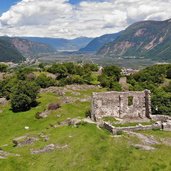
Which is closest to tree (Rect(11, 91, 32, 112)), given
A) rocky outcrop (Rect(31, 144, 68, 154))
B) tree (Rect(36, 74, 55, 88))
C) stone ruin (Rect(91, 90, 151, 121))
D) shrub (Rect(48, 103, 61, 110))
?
shrub (Rect(48, 103, 61, 110))

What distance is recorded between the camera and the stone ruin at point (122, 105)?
6366 centimetres

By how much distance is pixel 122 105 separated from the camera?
212 feet

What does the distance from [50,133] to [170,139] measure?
19.1 m

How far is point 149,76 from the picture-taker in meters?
138

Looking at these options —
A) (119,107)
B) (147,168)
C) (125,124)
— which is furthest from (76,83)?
(147,168)

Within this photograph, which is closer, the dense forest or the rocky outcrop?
the rocky outcrop

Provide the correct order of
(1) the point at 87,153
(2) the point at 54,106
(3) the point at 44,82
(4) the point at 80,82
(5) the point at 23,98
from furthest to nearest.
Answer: (4) the point at 80,82, (3) the point at 44,82, (5) the point at 23,98, (2) the point at 54,106, (1) the point at 87,153

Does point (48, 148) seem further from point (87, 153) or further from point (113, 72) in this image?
point (113, 72)

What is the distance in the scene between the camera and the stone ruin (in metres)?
63.7

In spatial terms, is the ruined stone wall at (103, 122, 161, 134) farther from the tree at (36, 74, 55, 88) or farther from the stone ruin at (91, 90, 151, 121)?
the tree at (36, 74, 55, 88)

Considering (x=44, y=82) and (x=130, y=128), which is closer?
(x=130, y=128)

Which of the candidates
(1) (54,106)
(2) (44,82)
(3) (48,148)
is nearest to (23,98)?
(1) (54,106)

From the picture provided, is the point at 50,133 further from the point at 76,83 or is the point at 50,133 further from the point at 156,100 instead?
the point at 76,83

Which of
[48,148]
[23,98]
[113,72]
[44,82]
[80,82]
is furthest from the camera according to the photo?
[113,72]
